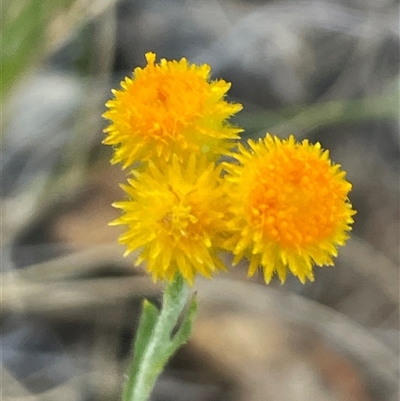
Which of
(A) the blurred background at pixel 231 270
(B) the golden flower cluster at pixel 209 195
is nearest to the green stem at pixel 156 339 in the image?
(B) the golden flower cluster at pixel 209 195

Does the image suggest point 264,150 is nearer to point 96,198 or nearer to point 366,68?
point 96,198

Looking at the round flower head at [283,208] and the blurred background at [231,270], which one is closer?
the round flower head at [283,208]

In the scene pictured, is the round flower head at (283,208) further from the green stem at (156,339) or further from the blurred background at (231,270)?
the blurred background at (231,270)

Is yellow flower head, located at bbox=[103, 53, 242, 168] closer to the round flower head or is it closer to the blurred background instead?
the round flower head

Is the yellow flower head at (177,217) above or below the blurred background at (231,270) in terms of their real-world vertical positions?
below

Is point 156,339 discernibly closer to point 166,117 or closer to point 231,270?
point 166,117

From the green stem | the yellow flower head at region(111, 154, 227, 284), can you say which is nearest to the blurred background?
the green stem
